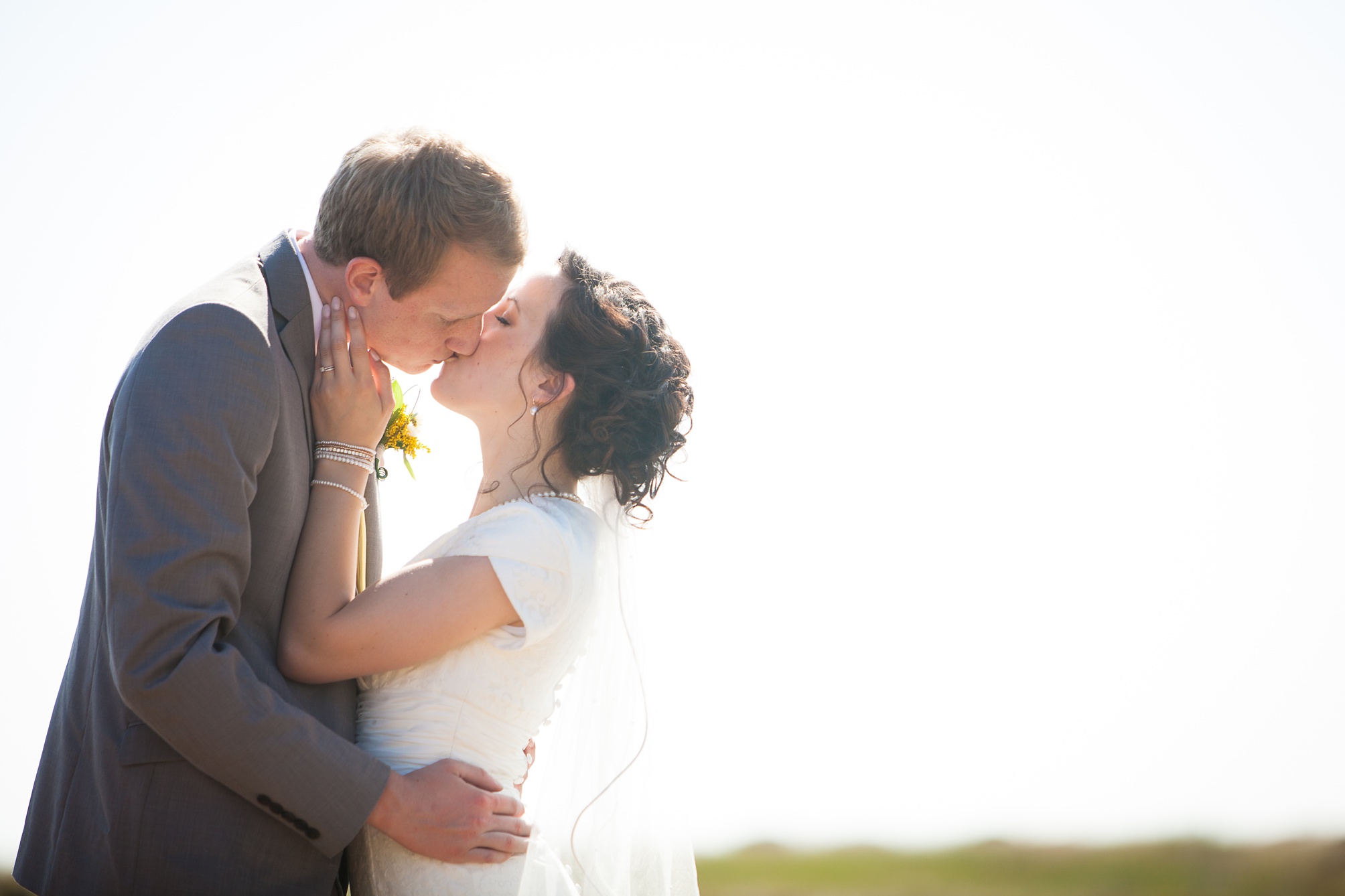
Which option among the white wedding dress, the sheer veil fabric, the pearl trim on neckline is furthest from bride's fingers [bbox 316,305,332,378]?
the sheer veil fabric

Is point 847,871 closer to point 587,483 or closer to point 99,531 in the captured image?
point 587,483

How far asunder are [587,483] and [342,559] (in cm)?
128

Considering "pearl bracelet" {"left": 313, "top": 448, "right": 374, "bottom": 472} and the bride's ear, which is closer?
"pearl bracelet" {"left": 313, "top": 448, "right": 374, "bottom": 472}

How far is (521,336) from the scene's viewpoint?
153 inches

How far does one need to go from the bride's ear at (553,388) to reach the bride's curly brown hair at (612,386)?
0.02m

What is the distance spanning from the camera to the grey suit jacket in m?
2.49

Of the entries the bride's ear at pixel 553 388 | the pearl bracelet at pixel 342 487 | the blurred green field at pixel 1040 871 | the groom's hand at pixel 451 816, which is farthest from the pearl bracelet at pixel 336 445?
the blurred green field at pixel 1040 871

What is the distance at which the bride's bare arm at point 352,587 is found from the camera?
9.71 ft

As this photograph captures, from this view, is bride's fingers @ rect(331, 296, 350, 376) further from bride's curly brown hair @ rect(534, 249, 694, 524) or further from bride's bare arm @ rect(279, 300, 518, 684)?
bride's curly brown hair @ rect(534, 249, 694, 524)

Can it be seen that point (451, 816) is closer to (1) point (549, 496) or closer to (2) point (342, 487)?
(2) point (342, 487)

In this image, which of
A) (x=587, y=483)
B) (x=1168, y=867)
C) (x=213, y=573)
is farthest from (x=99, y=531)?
(x=1168, y=867)

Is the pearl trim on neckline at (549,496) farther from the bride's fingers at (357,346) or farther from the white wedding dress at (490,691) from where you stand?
the bride's fingers at (357,346)

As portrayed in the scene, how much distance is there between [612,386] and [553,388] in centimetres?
25

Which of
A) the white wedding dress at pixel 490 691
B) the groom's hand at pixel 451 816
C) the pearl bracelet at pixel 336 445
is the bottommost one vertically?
the groom's hand at pixel 451 816
